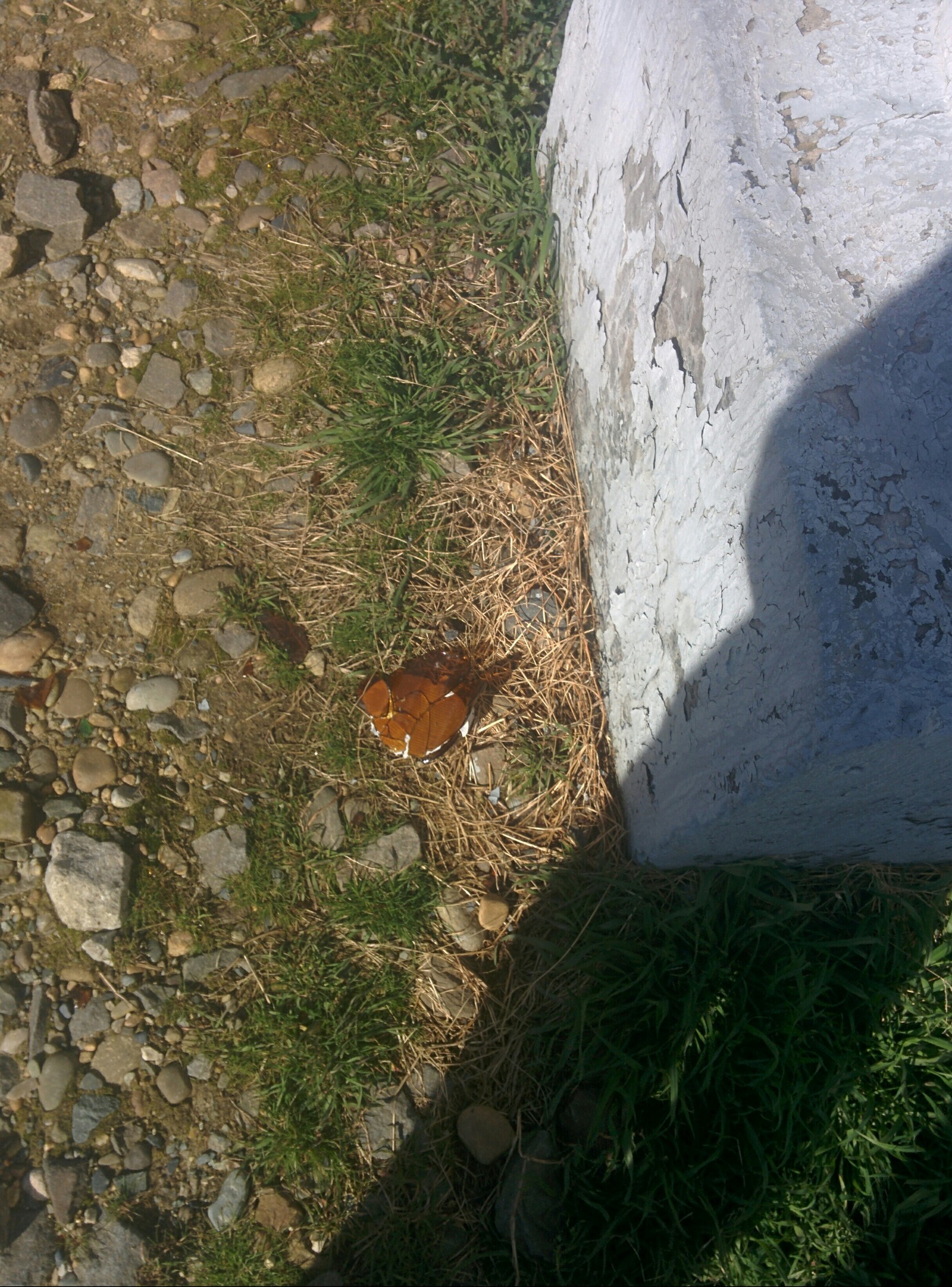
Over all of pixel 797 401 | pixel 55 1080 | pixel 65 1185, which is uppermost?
pixel 797 401

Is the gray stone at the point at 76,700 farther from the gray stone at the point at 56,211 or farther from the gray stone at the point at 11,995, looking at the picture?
the gray stone at the point at 56,211

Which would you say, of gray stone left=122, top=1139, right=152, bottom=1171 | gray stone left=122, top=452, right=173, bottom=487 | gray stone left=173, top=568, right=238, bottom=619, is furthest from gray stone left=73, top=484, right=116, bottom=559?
gray stone left=122, top=1139, right=152, bottom=1171

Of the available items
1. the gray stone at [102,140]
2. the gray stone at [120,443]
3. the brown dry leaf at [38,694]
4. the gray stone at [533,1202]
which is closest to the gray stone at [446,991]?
the gray stone at [533,1202]

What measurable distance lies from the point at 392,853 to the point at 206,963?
59cm

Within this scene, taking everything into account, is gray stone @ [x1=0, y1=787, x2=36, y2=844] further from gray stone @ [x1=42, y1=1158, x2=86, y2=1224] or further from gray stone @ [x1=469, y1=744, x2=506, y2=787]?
gray stone @ [x1=469, y1=744, x2=506, y2=787]

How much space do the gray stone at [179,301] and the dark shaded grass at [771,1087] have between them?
2389mm

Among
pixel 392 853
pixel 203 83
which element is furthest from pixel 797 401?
pixel 203 83

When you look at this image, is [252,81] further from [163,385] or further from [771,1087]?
[771,1087]

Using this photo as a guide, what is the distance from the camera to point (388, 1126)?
6.63 feet

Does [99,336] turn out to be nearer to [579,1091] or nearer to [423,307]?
[423,307]

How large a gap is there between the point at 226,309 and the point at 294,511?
30.5 inches

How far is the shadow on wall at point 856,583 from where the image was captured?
3.61 ft

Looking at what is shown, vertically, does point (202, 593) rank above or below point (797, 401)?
below

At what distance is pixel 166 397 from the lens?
2580 millimetres
